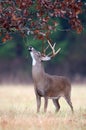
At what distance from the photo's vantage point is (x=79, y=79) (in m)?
41.3

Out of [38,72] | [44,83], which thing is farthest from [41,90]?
[38,72]

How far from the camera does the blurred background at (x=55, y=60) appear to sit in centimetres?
3962

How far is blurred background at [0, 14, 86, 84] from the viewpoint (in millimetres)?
39625

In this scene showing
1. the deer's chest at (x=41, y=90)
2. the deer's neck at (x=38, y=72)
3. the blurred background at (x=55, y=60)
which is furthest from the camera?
the blurred background at (x=55, y=60)

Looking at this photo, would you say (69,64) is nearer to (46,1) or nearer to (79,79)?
(79,79)

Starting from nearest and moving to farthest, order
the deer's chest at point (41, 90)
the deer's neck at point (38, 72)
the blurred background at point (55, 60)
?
the deer's chest at point (41, 90) < the deer's neck at point (38, 72) < the blurred background at point (55, 60)

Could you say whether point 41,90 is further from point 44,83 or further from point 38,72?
point 38,72

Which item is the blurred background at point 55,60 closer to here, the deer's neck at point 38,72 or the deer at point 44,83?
the deer at point 44,83

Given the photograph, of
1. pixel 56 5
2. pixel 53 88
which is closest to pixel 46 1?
pixel 56 5

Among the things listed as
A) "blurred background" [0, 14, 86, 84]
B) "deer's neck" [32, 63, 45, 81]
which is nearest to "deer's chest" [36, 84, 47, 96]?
"deer's neck" [32, 63, 45, 81]

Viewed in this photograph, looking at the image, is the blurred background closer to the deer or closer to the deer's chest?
the deer

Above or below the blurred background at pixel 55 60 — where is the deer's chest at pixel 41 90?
above

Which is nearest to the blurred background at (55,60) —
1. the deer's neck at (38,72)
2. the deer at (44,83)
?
the deer at (44,83)

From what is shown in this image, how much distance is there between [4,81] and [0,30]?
24.5 m
